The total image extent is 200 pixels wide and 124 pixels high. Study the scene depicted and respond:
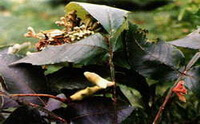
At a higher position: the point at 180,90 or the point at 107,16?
the point at 107,16

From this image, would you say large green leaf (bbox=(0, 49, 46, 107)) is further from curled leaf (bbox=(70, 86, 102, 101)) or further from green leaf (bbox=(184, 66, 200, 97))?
green leaf (bbox=(184, 66, 200, 97))

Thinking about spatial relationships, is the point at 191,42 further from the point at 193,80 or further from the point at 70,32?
the point at 70,32

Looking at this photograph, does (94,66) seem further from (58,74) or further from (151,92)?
(151,92)

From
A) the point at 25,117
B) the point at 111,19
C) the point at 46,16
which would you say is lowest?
the point at 46,16

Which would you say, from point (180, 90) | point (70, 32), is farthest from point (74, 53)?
point (180, 90)

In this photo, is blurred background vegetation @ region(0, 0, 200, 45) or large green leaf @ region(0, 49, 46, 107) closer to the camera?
large green leaf @ region(0, 49, 46, 107)

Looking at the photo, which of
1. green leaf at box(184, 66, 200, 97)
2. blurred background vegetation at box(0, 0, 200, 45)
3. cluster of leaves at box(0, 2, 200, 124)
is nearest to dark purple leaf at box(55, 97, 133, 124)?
cluster of leaves at box(0, 2, 200, 124)
